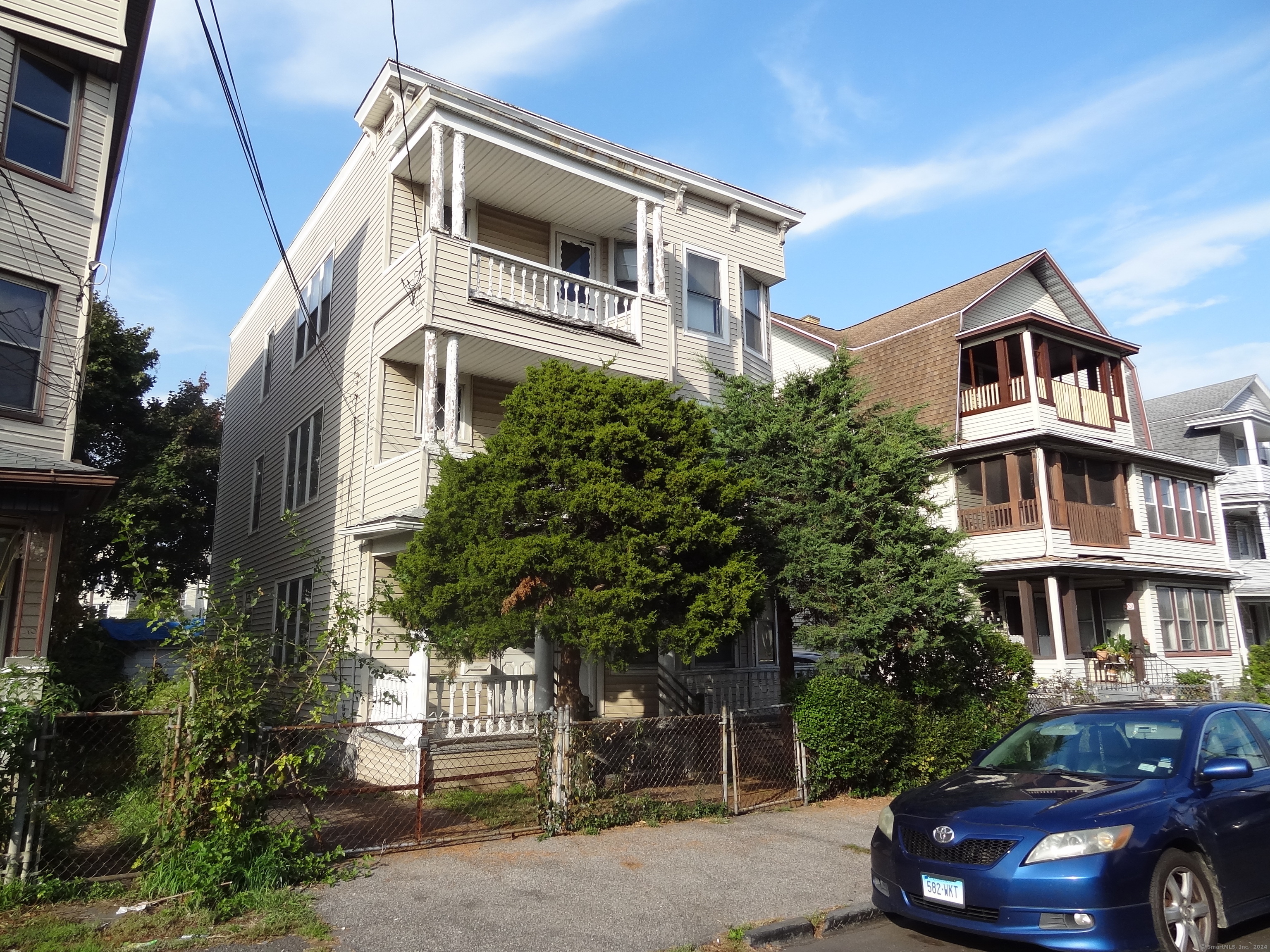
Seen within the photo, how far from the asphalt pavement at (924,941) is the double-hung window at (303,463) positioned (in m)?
12.8

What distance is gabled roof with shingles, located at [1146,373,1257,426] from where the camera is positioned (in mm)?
33188

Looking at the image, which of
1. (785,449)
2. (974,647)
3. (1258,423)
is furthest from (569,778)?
(1258,423)

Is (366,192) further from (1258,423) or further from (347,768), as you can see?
(1258,423)

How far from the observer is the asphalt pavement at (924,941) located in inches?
221

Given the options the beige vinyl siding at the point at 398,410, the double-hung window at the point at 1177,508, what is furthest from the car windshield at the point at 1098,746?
the double-hung window at the point at 1177,508

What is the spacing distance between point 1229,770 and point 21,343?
12.9 metres

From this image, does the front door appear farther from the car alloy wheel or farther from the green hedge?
the green hedge

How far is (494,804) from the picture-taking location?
9.85 meters

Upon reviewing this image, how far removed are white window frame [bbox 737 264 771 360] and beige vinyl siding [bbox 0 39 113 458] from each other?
11.1 m

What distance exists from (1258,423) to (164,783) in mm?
38547

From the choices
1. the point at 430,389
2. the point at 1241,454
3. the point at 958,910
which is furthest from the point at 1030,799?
the point at 1241,454

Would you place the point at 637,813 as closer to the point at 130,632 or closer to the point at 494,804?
the point at 494,804

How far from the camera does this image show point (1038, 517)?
22.8m

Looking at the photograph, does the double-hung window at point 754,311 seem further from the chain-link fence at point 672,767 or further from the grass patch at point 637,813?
the grass patch at point 637,813
